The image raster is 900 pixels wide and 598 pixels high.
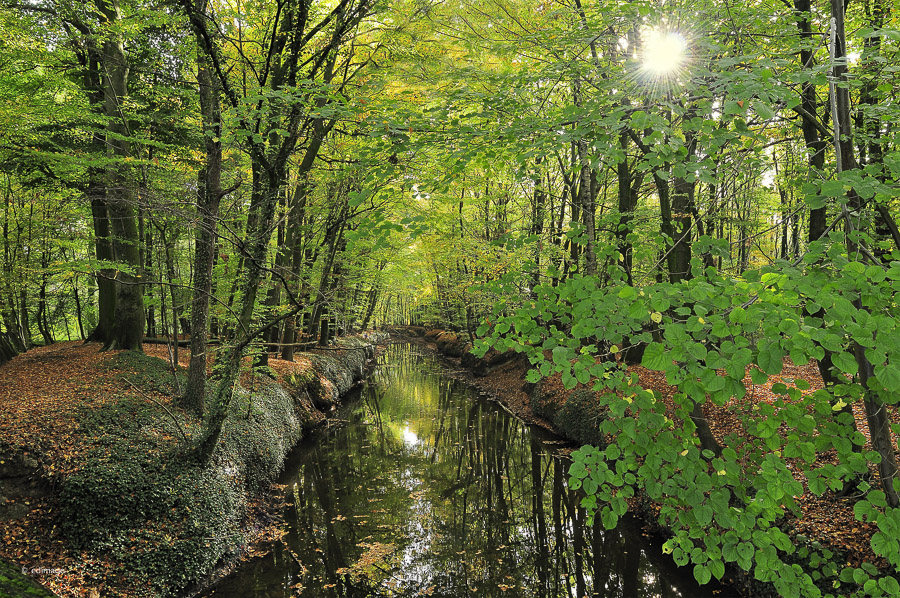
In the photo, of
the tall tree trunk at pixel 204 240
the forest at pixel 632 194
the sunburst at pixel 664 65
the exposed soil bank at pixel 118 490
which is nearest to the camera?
the forest at pixel 632 194

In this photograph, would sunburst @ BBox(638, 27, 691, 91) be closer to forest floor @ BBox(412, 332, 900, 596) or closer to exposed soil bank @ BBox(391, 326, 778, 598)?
forest floor @ BBox(412, 332, 900, 596)

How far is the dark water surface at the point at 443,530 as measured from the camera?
639cm

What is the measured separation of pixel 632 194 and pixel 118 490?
1202 centimetres

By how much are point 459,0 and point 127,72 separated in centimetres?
914

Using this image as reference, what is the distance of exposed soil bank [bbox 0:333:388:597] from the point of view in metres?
5.42

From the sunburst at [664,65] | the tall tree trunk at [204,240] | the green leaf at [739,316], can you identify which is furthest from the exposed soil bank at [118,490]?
the sunburst at [664,65]

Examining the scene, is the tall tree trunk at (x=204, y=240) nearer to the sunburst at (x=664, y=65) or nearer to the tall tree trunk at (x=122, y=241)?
the tall tree trunk at (x=122, y=241)

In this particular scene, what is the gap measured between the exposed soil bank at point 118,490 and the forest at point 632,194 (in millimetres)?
818

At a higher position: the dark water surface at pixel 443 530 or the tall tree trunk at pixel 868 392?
the tall tree trunk at pixel 868 392

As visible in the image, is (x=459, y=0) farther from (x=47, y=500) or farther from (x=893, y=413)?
(x=893, y=413)

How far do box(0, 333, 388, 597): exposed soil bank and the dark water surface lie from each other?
32.4 inches

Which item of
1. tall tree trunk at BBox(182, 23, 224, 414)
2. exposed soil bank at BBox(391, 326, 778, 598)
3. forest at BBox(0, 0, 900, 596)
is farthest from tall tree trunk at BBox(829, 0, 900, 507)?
tall tree trunk at BBox(182, 23, 224, 414)

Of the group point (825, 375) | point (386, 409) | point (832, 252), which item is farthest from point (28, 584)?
point (386, 409)

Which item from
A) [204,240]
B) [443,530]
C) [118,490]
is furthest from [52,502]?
[443,530]
